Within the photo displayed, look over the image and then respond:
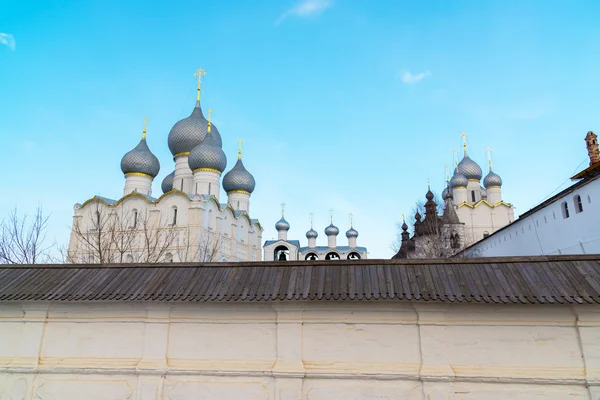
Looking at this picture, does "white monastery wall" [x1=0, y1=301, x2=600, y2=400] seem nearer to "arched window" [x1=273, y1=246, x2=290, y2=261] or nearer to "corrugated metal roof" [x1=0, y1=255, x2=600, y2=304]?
"corrugated metal roof" [x1=0, y1=255, x2=600, y2=304]

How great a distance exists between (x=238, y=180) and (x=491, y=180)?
26.0 meters

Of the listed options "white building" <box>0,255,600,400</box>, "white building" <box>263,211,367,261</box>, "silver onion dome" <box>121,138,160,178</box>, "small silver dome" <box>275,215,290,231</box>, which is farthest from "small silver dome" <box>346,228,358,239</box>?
"white building" <box>0,255,600,400</box>

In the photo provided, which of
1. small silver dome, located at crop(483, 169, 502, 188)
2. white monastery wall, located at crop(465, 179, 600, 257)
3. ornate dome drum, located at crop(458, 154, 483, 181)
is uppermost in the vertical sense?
ornate dome drum, located at crop(458, 154, 483, 181)

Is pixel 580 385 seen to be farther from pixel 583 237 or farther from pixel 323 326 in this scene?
pixel 583 237

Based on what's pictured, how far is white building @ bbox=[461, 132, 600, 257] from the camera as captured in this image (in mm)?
14594

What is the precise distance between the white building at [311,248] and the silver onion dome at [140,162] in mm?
20660

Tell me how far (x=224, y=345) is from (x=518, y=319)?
4643mm

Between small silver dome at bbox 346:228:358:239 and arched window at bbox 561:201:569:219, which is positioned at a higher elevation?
small silver dome at bbox 346:228:358:239

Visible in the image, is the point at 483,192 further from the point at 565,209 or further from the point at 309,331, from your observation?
the point at 309,331

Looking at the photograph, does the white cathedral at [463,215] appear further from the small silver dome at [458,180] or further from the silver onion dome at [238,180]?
the silver onion dome at [238,180]

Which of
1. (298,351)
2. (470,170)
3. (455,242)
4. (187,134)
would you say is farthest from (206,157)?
(298,351)

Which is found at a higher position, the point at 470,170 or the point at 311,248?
the point at 470,170

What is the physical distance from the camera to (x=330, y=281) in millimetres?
6691

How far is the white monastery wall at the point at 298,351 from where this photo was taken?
20.2 feet
